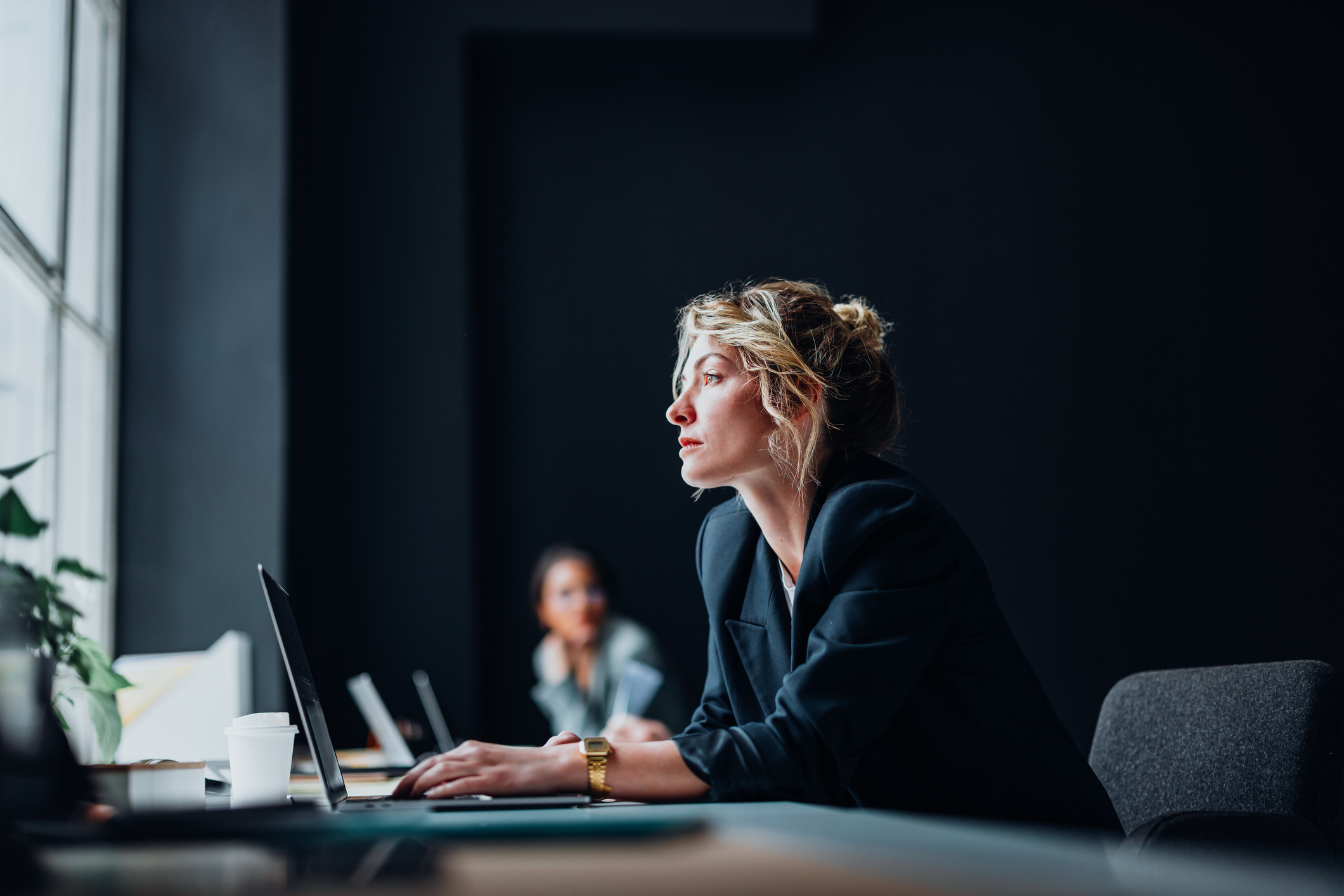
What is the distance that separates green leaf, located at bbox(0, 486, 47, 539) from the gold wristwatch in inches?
34.3

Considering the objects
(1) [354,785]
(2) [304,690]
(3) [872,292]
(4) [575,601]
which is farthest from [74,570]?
(3) [872,292]

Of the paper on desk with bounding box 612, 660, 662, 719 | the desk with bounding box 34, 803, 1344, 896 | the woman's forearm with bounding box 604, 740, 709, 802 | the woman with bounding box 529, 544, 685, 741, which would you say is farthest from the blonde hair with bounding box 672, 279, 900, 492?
the woman with bounding box 529, 544, 685, 741

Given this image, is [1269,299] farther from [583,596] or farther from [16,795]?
[16,795]

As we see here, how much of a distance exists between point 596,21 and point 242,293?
1.67 meters

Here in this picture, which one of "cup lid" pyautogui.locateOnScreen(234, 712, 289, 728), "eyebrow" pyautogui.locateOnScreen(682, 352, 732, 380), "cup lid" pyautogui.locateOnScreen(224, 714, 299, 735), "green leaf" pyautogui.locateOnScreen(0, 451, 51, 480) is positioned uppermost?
"eyebrow" pyautogui.locateOnScreen(682, 352, 732, 380)

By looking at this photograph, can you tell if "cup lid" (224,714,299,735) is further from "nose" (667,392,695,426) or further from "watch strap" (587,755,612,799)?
"nose" (667,392,695,426)

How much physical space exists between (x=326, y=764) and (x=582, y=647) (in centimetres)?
270

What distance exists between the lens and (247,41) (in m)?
3.39

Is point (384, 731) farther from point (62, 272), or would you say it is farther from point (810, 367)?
point (810, 367)

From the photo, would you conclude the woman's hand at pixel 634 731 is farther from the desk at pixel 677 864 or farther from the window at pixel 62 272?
the desk at pixel 677 864

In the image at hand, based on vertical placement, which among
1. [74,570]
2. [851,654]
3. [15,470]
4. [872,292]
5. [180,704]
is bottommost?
[180,704]

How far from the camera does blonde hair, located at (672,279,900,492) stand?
1462 mm

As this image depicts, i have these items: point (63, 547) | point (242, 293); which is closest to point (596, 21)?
point (242, 293)

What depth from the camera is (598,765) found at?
1.02m
